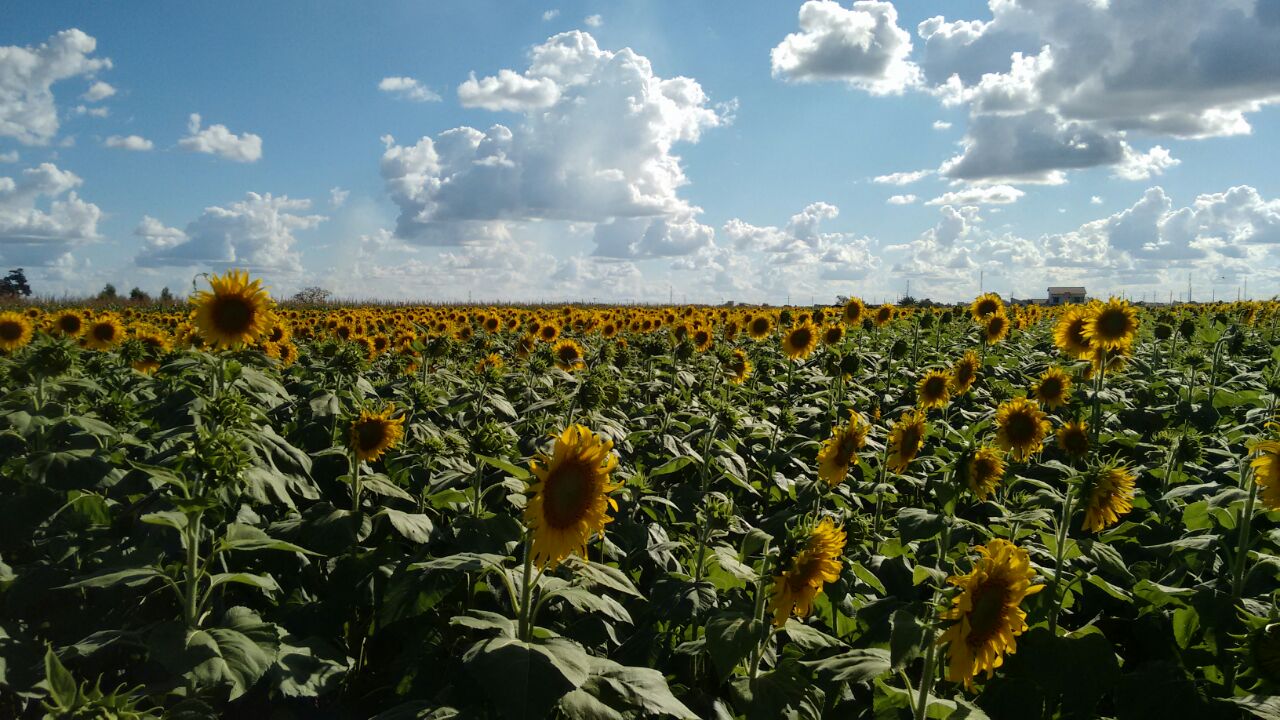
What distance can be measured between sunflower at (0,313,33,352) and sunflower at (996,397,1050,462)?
9757 mm

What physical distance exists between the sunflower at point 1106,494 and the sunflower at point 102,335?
9.85 m

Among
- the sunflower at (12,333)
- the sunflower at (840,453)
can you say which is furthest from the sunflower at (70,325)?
the sunflower at (840,453)

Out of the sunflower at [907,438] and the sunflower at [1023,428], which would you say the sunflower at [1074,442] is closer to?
the sunflower at [1023,428]

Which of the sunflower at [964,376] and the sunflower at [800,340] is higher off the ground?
the sunflower at [800,340]

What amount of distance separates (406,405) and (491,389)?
123 cm

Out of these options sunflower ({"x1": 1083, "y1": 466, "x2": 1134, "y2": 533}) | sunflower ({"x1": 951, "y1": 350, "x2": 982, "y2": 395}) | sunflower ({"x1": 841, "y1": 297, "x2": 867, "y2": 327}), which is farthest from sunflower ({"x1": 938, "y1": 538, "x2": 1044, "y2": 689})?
sunflower ({"x1": 841, "y1": 297, "x2": 867, "y2": 327})

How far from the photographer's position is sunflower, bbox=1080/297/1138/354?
7250mm

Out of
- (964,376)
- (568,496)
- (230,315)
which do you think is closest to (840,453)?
(568,496)

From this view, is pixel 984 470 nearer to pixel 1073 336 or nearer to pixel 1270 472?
pixel 1270 472

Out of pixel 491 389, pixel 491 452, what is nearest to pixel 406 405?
pixel 491 389

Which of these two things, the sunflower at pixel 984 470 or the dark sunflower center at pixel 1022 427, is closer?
the sunflower at pixel 984 470

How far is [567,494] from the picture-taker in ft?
8.78

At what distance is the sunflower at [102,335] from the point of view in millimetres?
8836

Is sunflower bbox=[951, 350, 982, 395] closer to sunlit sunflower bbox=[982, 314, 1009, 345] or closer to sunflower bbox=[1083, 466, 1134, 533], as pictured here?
sunflower bbox=[1083, 466, 1134, 533]
